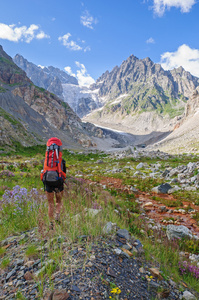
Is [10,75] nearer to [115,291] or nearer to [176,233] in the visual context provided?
[176,233]

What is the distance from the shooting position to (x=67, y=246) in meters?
3.03

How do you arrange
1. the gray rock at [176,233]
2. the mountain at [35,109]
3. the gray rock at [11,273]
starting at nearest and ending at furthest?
the gray rock at [11,273] → the gray rock at [176,233] → the mountain at [35,109]

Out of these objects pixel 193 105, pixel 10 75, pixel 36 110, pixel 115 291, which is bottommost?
pixel 115 291

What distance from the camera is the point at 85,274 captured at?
95.4 inches

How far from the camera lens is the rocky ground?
7.16 ft

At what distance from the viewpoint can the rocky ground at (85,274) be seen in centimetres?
218

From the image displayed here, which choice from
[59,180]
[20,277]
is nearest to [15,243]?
[20,277]

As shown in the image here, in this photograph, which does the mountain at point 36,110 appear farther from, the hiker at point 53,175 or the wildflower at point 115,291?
the wildflower at point 115,291

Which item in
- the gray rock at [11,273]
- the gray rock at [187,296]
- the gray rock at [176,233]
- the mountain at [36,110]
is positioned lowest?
the gray rock at [176,233]

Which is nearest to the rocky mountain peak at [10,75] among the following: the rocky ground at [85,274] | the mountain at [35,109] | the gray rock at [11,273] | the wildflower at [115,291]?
the mountain at [35,109]

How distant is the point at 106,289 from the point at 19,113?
7724 centimetres

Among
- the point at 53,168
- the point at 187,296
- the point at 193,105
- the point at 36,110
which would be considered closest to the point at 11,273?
the point at 53,168

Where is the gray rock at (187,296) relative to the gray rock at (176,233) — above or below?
above

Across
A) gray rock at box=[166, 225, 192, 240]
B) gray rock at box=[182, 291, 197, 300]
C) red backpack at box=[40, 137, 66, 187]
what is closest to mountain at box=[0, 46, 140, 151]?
red backpack at box=[40, 137, 66, 187]
